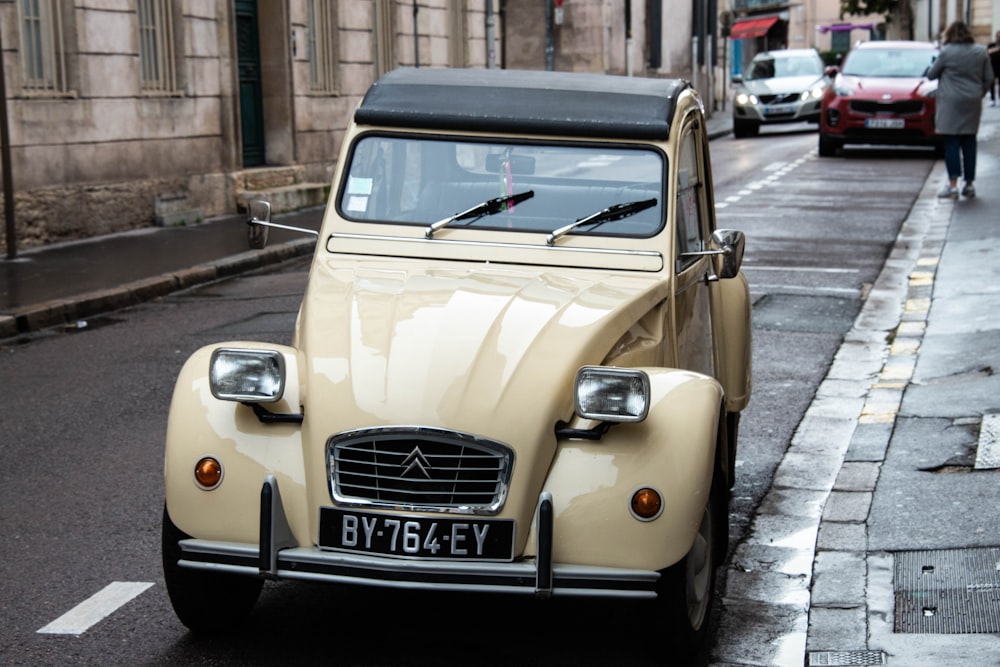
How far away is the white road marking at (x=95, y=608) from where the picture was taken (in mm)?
4953

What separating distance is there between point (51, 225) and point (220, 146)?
4.17m

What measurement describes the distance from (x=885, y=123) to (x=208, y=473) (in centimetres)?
2300

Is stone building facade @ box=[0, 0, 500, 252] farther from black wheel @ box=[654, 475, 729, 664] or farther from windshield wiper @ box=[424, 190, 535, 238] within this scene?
black wheel @ box=[654, 475, 729, 664]

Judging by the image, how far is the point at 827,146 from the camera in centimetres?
2752

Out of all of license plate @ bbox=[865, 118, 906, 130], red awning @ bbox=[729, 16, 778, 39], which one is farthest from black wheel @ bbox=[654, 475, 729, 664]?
red awning @ bbox=[729, 16, 778, 39]

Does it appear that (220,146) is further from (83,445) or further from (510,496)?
(510,496)

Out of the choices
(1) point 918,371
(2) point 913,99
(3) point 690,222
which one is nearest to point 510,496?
(3) point 690,222

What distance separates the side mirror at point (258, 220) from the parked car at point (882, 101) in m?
21.0

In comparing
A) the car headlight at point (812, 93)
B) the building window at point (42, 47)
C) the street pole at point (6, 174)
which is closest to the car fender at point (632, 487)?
the street pole at point (6, 174)

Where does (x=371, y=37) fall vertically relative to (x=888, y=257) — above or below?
above

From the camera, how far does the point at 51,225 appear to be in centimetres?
1622

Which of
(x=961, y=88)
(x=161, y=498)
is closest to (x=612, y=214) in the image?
(x=161, y=498)

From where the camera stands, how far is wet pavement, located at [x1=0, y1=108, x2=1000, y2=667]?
5027mm

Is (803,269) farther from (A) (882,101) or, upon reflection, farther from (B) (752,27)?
(B) (752,27)
